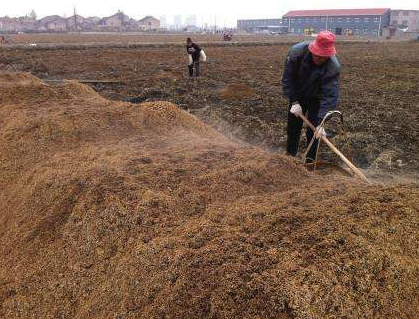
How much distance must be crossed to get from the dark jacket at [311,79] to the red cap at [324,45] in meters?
0.23

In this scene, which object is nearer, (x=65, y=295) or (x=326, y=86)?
(x=65, y=295)

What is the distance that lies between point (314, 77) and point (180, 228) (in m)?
2.82

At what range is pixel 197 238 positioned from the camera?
8.04 feet

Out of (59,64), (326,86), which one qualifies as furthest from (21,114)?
(59,64)

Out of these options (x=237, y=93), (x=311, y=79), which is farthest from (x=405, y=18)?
(x=311, y=79)

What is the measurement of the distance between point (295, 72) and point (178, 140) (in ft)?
5.36

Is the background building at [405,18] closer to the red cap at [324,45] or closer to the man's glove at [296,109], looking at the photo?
the man's glove at [296,109]

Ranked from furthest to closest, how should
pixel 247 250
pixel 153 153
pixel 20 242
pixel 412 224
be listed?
pixel 153 153 → pixel 20 242 → pixel 412 224 → pixel 247 250

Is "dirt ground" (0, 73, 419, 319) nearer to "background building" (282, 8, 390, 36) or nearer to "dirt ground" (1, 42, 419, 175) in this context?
"dirt ground" (1, 42, 419, 175)

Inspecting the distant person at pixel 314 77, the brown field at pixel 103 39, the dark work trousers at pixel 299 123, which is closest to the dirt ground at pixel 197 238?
the distant person at pixel 314 77

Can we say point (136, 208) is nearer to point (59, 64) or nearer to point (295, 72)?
point (295, 72)

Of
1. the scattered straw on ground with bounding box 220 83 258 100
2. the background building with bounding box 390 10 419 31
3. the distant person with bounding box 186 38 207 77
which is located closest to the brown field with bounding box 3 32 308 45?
the distant person with bounding box 186 38 207 77

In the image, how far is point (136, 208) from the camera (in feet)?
9.50

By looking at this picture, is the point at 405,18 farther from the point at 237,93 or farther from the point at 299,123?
the point at 299,123
